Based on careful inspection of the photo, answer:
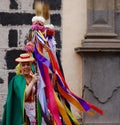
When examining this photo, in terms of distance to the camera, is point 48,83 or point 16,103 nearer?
point 16,103

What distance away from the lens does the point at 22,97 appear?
5.99 m

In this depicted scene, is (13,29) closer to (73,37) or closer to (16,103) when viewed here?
(73,37)

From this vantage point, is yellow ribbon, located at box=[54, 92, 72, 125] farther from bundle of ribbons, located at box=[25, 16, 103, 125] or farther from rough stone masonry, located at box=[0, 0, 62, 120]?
rough stone masonry, located at box=[0, 0, 62, 120]

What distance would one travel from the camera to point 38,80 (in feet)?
20.3

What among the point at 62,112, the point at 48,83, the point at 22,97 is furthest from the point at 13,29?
the point at 22,97

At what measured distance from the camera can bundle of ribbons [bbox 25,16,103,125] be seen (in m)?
6.24

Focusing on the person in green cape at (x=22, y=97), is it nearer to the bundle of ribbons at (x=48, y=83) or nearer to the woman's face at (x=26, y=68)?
the woman's face at (x=26, y=68)

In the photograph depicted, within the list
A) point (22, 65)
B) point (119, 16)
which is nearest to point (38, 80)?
point (22, 65)

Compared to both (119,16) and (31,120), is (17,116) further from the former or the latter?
(119,16)

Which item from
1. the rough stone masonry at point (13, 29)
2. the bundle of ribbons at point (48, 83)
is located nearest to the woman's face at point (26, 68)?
the bundle of ribbons at point (48, 83)

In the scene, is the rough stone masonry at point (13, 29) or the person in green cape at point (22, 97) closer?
the person in green cape at point (22, 97)

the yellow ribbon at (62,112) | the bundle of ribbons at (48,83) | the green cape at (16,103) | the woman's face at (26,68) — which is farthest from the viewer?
the yellow ribbon at (62,112)

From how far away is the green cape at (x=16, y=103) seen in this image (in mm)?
6031

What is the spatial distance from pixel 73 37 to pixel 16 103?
2.12 meters
